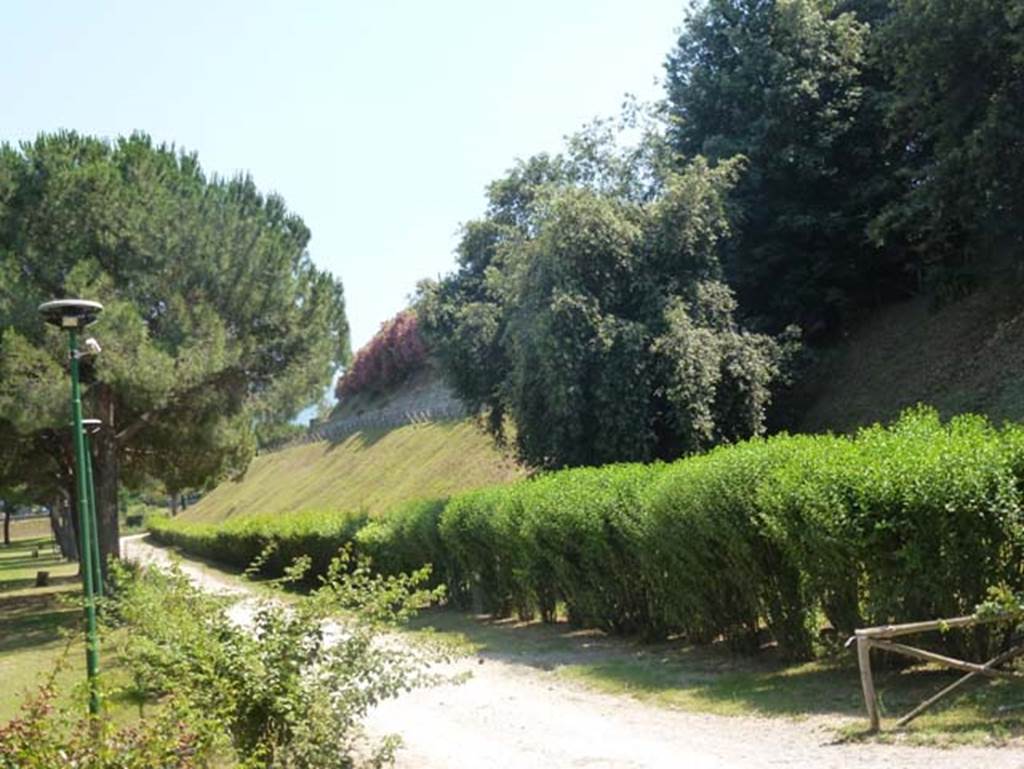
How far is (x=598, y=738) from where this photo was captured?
903 cm

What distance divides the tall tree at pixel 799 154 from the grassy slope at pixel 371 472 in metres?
10.4

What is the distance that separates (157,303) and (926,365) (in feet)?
61.9

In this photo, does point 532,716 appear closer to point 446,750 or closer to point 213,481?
point 446,750

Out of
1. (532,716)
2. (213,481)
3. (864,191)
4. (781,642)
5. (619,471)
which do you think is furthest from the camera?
(213,481)

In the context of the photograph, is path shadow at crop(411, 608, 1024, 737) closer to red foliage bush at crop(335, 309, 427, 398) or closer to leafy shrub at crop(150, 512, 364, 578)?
leafy shrub at crop(150, 512, 364, 578)

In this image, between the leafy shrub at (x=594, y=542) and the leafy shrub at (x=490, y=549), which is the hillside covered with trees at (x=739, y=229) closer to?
the leafy shrub at (x=490, y=549)

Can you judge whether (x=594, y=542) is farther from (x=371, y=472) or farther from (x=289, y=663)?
(x=371, y=472)

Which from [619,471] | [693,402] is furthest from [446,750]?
[693,402]

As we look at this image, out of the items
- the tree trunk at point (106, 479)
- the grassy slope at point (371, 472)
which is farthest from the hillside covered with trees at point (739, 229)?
the grassy slope at point (371, 472)

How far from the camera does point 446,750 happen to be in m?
9.08

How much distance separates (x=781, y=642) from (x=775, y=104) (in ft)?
59.2

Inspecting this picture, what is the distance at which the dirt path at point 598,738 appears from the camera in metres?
7.41

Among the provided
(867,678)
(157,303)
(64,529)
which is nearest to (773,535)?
(867,678)

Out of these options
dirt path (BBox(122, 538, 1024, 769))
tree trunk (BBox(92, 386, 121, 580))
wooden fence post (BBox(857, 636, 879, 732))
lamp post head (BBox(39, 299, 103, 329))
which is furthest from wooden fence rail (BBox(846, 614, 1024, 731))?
tree trunk (BBox(92, 386, 121, 580))
